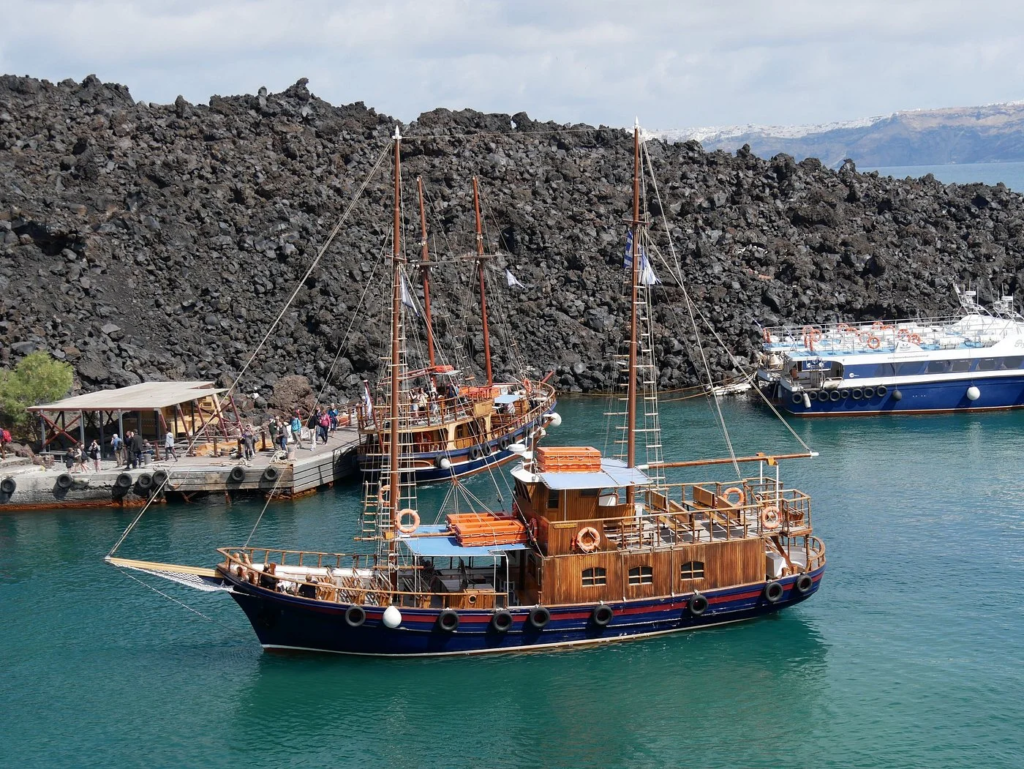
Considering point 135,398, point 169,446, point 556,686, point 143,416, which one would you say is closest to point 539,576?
point 556,686

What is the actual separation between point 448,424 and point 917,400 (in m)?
35.5

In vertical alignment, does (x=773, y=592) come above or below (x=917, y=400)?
below

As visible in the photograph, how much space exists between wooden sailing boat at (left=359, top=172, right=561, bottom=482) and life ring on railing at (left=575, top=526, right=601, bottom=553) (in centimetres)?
2087

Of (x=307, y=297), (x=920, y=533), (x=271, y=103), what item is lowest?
(x=920, y=533)

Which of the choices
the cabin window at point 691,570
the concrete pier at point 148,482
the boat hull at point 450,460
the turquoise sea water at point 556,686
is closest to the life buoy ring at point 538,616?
the turquoise sea water at point 556,686

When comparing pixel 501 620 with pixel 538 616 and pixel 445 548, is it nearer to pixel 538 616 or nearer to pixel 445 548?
pixel 538 616

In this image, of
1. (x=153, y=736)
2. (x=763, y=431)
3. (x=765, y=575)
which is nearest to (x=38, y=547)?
(x=153, y=736)

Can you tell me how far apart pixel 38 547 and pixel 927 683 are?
122 ft

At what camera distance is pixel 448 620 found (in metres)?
36.6

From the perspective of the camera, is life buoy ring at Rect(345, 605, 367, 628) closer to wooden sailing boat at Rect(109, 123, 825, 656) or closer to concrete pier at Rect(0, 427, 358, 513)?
wooden sailing boat at Rect(109, 123, 825, 656)

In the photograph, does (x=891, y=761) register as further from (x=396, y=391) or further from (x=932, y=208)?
(x=932, y=208)

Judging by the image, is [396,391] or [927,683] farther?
[396,391]

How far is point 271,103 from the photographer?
112500 millimetres

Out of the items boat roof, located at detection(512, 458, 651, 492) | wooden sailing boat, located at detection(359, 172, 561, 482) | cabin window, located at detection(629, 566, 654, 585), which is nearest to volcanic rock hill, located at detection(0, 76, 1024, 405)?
wooden sailing boat, located at detection(359, 172, 561, 482)
